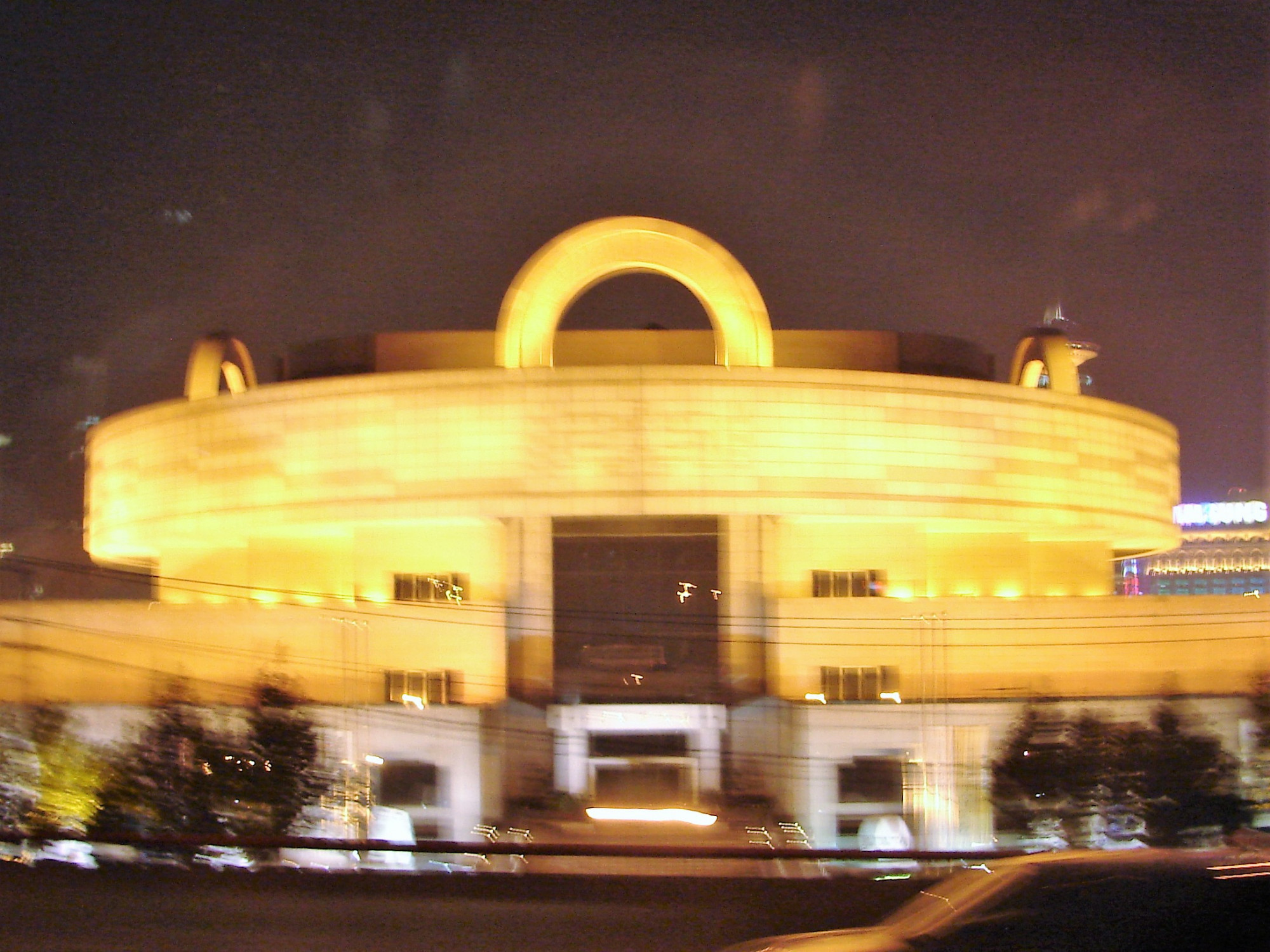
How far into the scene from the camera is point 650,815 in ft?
112

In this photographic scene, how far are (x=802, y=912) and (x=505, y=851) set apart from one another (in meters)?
2.28

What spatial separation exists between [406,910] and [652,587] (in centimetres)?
2609

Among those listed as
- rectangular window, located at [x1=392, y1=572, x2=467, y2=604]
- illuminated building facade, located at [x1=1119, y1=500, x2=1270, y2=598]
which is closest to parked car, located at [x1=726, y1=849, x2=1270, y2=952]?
rectangular window, located at [x1=392, y1=572, x2=467, y2=604]

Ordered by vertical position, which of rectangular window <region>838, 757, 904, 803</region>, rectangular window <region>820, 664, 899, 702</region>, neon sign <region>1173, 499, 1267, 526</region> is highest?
neon sign <region>1173, 499, 1267, 526</region>

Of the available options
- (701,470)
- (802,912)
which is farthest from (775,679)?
(802,912)

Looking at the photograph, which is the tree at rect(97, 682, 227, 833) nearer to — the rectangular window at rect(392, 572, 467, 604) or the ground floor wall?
the ground floor wall

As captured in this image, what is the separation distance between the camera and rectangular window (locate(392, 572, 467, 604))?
37.5 metres

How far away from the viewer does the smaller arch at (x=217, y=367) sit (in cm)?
3716

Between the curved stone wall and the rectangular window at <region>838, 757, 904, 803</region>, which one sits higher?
the curved stone wall

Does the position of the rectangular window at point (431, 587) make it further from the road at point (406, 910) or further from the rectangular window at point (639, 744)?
the road at point (406, 910)

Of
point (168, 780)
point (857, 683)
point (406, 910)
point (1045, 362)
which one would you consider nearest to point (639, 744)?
point (857, 683)

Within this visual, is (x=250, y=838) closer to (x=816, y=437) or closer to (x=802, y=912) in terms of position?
(x=802, y=912)

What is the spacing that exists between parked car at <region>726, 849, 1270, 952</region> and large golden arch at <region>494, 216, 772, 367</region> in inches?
1096

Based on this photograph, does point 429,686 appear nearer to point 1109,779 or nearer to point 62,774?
point 62,774
